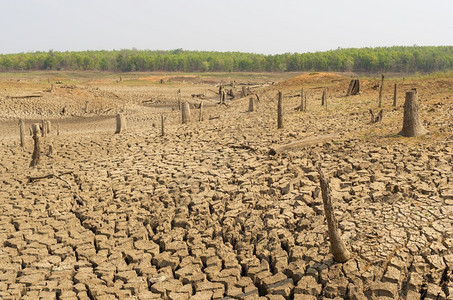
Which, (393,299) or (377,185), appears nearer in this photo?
(393,299)

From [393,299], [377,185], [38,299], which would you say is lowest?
[38,299]

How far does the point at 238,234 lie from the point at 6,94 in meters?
27.2

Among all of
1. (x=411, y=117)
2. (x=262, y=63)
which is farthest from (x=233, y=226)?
(x=262, y=63)

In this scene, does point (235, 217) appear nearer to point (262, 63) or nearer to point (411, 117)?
point (411, 117)

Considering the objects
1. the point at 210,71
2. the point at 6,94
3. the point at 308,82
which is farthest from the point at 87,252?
the point at 210,71

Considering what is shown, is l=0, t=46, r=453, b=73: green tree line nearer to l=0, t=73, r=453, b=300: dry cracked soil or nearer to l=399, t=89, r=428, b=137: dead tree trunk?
l=0, t=73, r=453, b=300: dry cracked soil

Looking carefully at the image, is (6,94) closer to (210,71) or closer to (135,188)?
(135,188)

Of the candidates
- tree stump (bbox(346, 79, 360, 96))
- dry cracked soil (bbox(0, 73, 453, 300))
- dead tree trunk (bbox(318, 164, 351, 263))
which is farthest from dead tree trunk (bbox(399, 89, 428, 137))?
tree stump (bbox(346, 79, 360, 96))

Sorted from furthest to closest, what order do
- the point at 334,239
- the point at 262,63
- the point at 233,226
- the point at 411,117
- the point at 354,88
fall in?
1. the point at 262,63
2. the point at 354,88
3. the point at 411,117
4. the point at 233,226
5. the point at 334,239

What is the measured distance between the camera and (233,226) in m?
7.48

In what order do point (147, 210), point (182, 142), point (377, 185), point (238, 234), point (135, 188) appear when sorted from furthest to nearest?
1. point (182, 142)
2. point (135, 188)
3. point (147, 210)
4. point (377, 185)
5. point (238, 234)

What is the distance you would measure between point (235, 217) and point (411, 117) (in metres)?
5.74

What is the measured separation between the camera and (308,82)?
3500cm

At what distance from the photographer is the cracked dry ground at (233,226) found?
576cm
